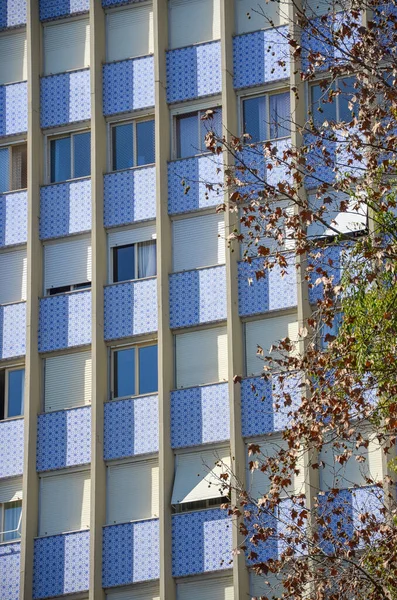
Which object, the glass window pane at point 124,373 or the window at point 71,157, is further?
the window at point 71,157

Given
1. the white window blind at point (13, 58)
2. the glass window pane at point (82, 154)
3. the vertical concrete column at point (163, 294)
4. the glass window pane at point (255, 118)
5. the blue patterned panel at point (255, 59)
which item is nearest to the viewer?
the vertical concrete column at point (163, 294)

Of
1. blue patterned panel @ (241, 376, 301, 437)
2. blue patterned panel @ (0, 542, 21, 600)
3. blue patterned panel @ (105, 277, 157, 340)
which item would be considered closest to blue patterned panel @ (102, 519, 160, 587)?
blue patterned panel @ (0, 542, 21, 600)

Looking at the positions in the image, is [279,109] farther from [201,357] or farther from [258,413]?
[258,413]

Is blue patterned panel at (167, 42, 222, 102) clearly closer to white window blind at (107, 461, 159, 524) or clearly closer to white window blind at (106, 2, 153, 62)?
white window blind at (106, 2, 153, 62)

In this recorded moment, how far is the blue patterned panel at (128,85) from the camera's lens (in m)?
46.8

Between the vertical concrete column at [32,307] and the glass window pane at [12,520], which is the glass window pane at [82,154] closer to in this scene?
the vertical concrete column at [32,307]

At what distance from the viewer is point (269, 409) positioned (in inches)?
1678

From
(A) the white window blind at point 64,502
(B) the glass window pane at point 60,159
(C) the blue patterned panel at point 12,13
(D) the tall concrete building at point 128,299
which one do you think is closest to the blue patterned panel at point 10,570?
(D) the tall concrete building at point 128,299

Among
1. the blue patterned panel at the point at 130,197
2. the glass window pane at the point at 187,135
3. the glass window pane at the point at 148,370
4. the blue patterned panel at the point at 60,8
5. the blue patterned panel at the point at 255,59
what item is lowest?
the glass window pane at the point at 148,370

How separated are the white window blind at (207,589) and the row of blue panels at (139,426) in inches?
130

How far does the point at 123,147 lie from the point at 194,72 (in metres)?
2.74

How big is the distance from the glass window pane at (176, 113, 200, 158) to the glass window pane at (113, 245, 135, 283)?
2799mm

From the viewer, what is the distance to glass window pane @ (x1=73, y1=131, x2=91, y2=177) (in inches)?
1855

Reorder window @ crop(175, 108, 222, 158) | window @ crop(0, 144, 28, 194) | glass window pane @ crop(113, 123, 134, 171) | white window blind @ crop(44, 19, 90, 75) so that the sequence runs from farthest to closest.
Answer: white window blind @ crop(44, 19, 90, 75)
window @ crop(0, 144, 28, 194)
glass window pane @ crop(113, 123, 134, 171)
window @ crop(175, 108, 222, 158)
